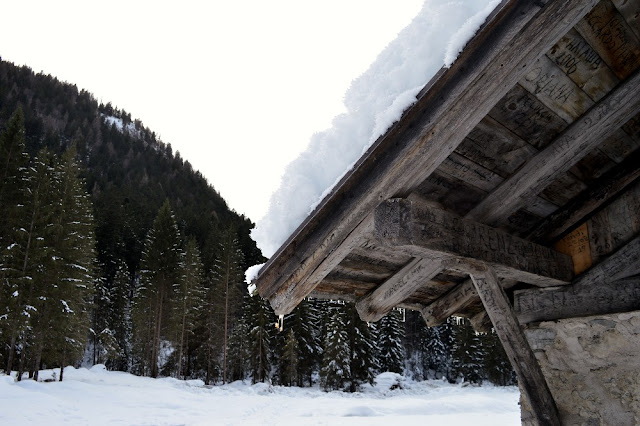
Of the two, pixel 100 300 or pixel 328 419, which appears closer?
pixel 328 419

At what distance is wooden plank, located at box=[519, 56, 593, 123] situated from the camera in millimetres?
2266

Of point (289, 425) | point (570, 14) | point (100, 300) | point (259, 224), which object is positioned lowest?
point (289, 425)

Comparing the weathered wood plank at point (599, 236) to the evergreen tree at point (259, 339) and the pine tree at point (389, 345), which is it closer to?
the evergreen tree at point (259, 339)

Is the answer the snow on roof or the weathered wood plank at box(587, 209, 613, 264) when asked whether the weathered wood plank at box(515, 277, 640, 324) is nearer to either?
the weathered wood plank at box(587, 209, 613, 264)

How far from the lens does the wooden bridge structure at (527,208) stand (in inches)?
86.7

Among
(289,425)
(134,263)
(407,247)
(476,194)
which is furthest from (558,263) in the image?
(134,263)

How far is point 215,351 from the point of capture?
33969 millimetres

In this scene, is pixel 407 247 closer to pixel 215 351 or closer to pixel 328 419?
pixel 328 419

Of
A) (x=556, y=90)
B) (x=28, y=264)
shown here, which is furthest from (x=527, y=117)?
(x=28, y=264)

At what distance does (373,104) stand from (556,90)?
100 centimetres

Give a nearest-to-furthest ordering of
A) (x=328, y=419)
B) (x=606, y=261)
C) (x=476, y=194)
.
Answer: (x=476, y=194) < (x=606, y=261) < (x=328, y=419)

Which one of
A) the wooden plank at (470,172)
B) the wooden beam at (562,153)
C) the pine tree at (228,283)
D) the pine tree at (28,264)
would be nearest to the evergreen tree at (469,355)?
the pine tree at (228,283)

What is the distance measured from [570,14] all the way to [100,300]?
144 feet

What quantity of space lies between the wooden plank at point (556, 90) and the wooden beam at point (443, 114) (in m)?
0.16
